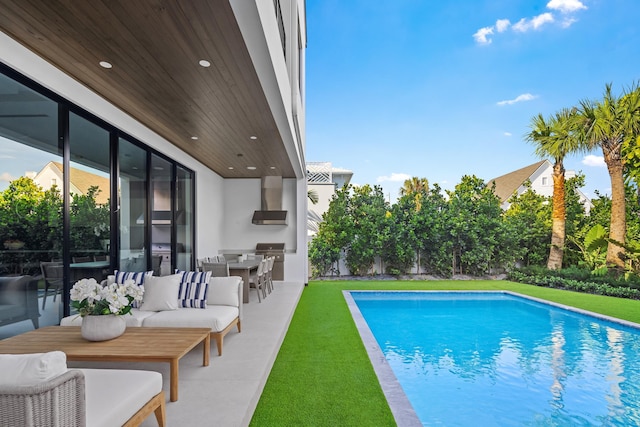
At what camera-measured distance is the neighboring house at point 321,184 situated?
17.7 metres

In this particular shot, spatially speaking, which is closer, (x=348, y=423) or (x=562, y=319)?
(x=348, y=423)

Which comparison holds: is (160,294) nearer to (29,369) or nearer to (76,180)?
(76,180)

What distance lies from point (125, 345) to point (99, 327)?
323mm

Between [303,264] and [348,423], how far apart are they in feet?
26.9

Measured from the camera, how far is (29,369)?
1656 mm

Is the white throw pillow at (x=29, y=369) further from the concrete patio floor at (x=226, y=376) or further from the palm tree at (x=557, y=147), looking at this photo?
the palm tree at (x=557, y=147)

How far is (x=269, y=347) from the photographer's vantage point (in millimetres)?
4434

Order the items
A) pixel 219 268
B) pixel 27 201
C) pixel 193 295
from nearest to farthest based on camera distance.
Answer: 1. pixel 27 201
2. pixel 193 295
3. pixel 219 268

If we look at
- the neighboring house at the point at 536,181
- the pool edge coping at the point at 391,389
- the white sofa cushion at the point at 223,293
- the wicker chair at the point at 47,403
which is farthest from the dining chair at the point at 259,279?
the neighboring house at the point at 536,181

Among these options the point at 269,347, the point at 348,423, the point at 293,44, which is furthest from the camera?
the point at 293,44

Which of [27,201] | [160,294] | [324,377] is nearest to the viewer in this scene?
[324,377]

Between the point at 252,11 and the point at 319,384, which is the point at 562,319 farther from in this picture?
the point at 252,11

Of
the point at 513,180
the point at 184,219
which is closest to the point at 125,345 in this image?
the point at 184,219

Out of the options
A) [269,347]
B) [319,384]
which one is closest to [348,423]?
[319,384]
